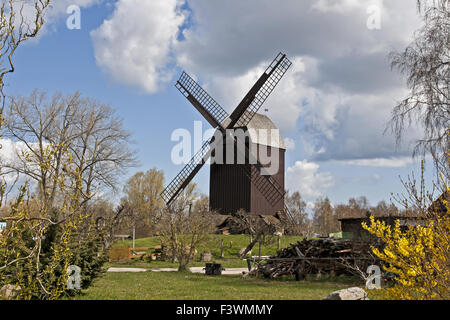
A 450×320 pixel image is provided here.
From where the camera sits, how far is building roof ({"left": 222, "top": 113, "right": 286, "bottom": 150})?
29.7 meters

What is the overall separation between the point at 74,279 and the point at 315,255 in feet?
31.0

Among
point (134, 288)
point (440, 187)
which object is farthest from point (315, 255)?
point (440, 187)

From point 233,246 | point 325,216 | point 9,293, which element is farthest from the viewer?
point 325,216

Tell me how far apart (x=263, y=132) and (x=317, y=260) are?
17.1 m

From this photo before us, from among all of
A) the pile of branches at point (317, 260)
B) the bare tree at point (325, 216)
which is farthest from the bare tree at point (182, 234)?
the bare tree at point (325, 216)

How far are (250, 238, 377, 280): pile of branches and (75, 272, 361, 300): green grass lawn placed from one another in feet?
1.84

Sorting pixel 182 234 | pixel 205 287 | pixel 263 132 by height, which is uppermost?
pixel 263 132

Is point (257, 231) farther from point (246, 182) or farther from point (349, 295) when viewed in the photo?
point (349, 295)

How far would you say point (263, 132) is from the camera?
102ft

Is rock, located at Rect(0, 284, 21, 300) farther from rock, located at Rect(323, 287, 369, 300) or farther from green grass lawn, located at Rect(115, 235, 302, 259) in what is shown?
green grass lawn, located at Rect(115, 235, 302, 259)

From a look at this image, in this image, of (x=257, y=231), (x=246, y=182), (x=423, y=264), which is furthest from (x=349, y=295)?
(x=246, y=182)

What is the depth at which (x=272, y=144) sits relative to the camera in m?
31.5

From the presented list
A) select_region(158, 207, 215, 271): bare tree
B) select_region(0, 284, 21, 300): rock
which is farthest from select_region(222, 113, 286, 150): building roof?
select_region(0, 284, 21, 300): rock
